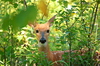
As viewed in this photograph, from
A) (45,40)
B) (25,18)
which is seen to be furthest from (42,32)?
(25,18)

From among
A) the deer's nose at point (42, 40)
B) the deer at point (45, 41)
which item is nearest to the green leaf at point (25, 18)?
the deer at point (45, 41)

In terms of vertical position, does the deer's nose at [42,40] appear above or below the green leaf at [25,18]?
below

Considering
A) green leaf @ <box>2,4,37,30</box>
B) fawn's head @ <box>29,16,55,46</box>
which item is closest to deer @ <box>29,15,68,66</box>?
fawn's head @ <box>29,16,55,46</box>

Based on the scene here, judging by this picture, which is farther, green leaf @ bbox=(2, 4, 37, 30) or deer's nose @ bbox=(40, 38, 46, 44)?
deer's nose @ bbox=(40, 38, 46, 44)

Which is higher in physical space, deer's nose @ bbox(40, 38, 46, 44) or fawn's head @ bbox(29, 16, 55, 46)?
fawn's head @ bbox(29, 16, 55, 46)

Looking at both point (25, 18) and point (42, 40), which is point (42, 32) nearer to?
point (42, 40)

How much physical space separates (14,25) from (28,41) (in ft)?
10.7

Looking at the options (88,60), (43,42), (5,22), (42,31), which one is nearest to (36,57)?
(88,60)

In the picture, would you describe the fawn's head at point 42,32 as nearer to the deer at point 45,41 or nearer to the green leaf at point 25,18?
the deer at point 45,41

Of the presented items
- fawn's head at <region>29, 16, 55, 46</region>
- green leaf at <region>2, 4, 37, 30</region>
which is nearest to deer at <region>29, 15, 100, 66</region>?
fawn's head at <region>29, 16, 55, 46</region>

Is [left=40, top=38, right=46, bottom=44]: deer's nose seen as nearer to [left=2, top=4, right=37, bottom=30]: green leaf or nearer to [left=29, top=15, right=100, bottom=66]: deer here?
[left=29, top=15, right=100, bottom=66]: deer

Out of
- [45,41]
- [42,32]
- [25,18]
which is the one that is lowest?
[45,41]

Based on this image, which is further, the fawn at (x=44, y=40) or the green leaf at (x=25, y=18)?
the fawn at (x=44, y=40)

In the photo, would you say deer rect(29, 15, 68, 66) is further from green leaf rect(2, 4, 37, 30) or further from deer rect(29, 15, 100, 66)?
green leaf rect(2, 4, 37, 30)
